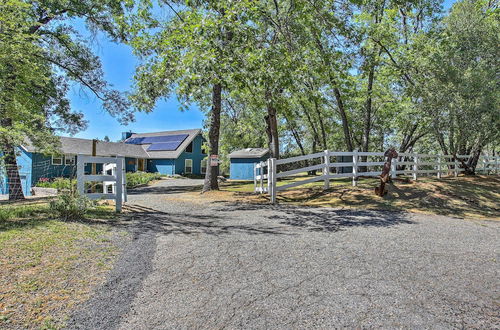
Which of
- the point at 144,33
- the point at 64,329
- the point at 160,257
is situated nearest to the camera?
the point at 64,329

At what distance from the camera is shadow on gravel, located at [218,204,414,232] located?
632cm

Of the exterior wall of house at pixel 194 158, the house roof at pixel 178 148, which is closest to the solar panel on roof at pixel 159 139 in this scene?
the house roof at pixel 178 148

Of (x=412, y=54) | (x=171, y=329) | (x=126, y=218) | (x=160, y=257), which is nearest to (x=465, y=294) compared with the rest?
(x=171, y=329)

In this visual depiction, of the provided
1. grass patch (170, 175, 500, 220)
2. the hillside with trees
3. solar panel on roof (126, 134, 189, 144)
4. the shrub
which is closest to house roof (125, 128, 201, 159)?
solar panel on roof (126, 134, 189, 144)

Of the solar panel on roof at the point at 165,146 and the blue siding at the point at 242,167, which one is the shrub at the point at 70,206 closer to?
the blue siding at the point at 242,167

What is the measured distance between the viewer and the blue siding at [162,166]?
32.9 metres

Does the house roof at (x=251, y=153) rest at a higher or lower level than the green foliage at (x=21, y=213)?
higher

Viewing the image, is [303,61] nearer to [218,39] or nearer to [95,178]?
[218,39]

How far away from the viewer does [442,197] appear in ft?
30.8

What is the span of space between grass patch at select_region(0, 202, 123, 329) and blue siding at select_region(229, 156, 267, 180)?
2298 centimetres

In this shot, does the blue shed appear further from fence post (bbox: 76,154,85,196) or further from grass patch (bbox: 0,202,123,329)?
grass patch (bbox: 0,202,123,329)

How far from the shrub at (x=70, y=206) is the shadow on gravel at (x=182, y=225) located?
1.99ft

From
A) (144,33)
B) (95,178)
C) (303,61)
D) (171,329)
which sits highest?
(144,33)

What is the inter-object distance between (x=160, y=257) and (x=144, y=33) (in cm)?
887
